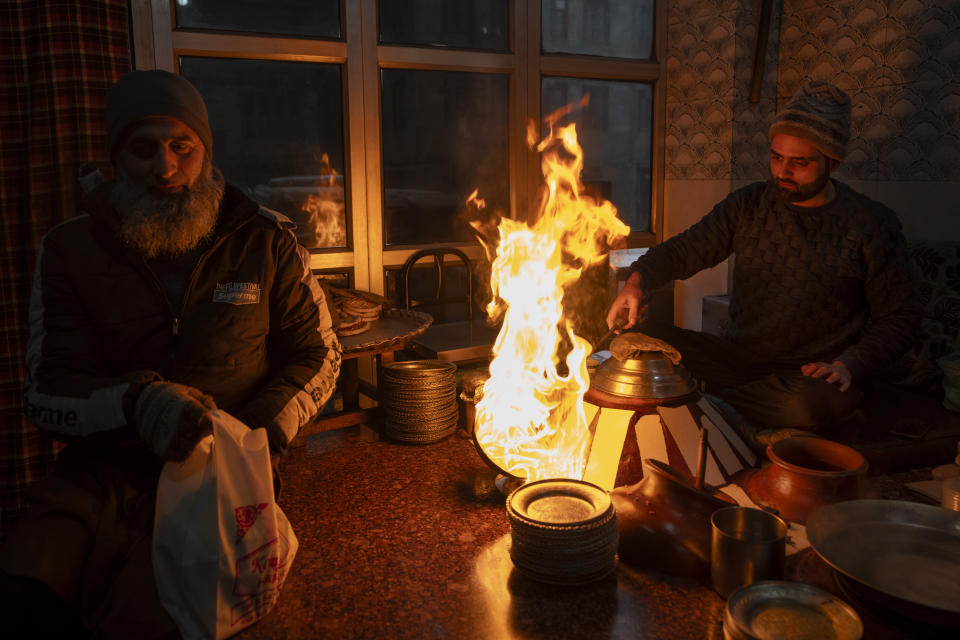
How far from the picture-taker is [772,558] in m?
2.02

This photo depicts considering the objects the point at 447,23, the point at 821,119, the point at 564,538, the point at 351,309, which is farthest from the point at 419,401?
the point at 447,23

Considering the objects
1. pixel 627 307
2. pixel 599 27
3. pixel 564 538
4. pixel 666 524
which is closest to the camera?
pixel 564 538

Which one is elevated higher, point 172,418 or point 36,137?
point 36,137

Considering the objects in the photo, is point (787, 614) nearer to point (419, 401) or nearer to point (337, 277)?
point (419, 401)

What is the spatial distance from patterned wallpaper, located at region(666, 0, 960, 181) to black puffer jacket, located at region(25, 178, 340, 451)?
3411mm

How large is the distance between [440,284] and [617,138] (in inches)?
71.2

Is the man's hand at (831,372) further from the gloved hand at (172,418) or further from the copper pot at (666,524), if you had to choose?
the gloved hand at (172,418)

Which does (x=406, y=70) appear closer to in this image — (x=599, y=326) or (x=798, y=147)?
(x=599, y=326)

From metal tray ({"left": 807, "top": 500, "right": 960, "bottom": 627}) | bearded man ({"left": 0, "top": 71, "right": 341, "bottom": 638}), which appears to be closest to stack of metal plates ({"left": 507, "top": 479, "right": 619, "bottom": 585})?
metal tray ({"left": 807, "top": 500, "right": 960, "bottom": 627})

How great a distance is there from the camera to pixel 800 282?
344 cm

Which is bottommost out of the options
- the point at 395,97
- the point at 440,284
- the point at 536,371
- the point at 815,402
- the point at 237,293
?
the point at 815,402

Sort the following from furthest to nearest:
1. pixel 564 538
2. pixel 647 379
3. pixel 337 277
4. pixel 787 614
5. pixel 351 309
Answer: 1. pixel 337 277
2. pixel 351 309
3. pixel 647 379
4. pixel 564 538
5. pixel 787 614

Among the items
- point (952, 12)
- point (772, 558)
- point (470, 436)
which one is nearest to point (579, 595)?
point (772, 558)

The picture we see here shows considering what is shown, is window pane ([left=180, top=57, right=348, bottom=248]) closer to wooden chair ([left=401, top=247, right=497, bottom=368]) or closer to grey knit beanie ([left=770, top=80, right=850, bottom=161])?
wooden chair ([left=401, top=247, right=497, bottom=368])
